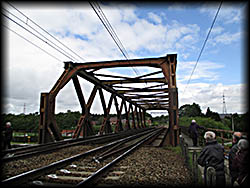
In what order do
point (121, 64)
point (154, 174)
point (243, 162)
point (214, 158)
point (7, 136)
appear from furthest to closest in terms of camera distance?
point (121, 64), point (7, 136), point (154, 174), point (214, 158), point (243, 162)

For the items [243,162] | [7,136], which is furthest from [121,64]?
[243,162]

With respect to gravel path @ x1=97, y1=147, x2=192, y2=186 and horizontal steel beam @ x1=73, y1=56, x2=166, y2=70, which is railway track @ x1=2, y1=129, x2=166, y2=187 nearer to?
gravel path @ x1=97, y1=147, x2=192, y2=186

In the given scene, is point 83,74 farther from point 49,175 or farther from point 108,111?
point 49,175

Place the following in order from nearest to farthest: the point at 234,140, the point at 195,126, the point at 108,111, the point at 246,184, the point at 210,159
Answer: the point at 246,184 < the point at 210,159 < the point at 234,140 < the point at 195,126 < the point at 108,111

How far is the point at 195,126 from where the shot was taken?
346 inches

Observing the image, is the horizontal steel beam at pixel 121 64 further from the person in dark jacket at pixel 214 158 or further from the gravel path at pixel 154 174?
the person in dark jacket at pixel 214 158

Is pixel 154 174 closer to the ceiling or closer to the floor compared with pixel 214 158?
closer to the floor

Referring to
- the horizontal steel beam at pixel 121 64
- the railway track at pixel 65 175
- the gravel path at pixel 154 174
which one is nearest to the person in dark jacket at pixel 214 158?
the gravel path at pixel 154 174

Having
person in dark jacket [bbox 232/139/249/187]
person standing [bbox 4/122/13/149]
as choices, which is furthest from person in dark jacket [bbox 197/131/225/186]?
person standing [bbox 4/122/13/149]

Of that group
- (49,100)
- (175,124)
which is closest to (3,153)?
(49,100)

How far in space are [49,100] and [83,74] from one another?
2856 mm

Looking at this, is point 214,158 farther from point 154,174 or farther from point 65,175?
point 65,175

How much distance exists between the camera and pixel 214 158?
3084 mm

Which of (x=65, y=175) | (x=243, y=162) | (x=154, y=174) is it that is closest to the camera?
(x=243, y=162)
